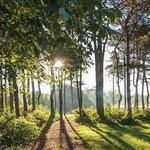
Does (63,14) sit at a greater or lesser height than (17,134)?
greater

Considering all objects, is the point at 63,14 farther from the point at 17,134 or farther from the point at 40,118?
the point at 40,118

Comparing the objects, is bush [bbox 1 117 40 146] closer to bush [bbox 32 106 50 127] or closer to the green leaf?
bush [bbox 32 106 50 127]

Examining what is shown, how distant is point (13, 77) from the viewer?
10.9 metres

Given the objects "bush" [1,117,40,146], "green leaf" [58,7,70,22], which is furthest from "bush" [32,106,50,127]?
"green leaf" [58,7,70,22]

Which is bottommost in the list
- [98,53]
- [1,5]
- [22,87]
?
[22,87]

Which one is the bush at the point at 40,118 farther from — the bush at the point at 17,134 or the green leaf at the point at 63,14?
the green leaf at the point at 63,14

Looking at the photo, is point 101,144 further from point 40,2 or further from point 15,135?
point 40,2

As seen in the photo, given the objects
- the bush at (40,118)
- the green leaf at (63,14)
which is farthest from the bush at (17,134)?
the green leaf at (63,14)

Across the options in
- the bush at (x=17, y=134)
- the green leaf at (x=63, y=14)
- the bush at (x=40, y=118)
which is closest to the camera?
the green leaf at (x=63, y=14)

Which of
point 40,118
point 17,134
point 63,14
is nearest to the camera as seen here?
point 63,14

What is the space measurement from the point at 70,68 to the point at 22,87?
2.01 m

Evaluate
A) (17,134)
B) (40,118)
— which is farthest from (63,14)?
(40,118)

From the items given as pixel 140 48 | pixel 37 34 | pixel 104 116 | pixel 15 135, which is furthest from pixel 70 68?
pixel 140 48

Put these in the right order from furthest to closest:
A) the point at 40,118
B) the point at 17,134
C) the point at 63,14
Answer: the point at 40,118
the point at 17,134
the point at 63,14
